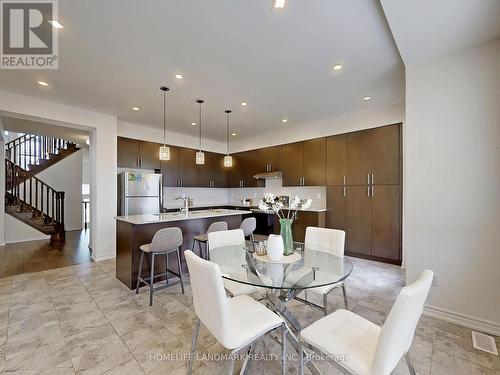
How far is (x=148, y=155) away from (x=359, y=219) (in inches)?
181

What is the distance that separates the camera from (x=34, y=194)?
6.30 metres

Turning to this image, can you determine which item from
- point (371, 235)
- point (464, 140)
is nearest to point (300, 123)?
point (371, 235)

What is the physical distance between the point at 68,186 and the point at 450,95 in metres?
9.19

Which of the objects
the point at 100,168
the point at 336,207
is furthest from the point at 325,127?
the point at 100,168

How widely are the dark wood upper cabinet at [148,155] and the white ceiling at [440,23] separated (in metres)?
4.75

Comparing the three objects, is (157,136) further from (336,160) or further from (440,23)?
(440,23)

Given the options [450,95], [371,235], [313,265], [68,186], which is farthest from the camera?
[68,186]

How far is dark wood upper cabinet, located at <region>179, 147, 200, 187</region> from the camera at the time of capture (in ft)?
18.9

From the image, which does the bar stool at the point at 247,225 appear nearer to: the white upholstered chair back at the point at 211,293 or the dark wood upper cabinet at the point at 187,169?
the white upholstered chair back at the point at 211,293

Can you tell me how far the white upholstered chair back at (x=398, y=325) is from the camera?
1013mm

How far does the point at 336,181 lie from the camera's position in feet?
14.9

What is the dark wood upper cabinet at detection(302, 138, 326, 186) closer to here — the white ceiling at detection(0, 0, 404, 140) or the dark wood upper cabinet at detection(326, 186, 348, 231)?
the dark wood upper cabinet at detection(326, 186, 348, 231)

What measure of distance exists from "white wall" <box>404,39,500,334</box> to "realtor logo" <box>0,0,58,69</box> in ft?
11.7

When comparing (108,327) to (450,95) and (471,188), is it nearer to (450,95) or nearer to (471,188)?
(471,188)
